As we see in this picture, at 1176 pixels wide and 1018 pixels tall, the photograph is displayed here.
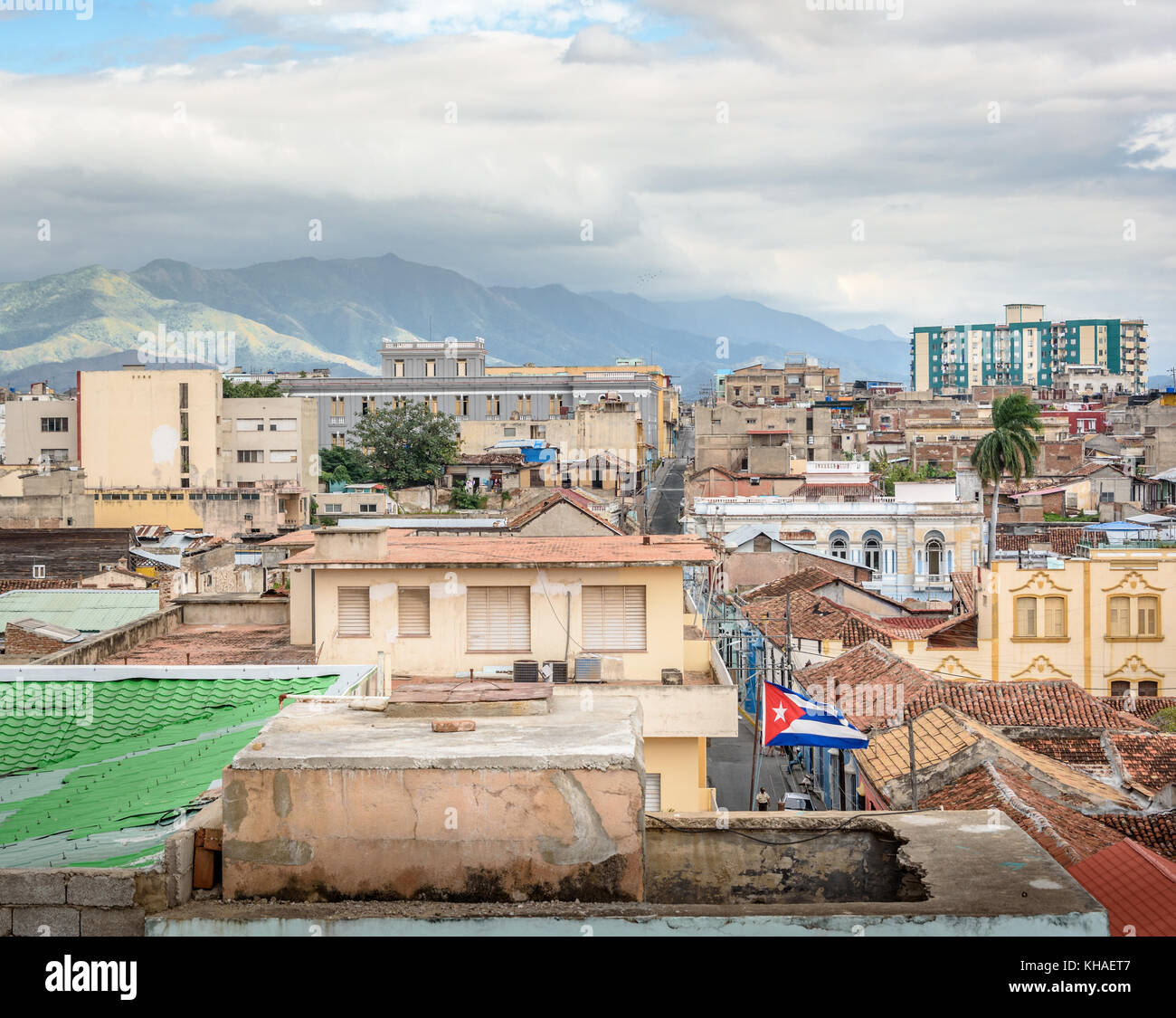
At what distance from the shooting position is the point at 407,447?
8775cm

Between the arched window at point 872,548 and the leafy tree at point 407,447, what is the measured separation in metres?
37.3

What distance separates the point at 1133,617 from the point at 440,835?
27603mm

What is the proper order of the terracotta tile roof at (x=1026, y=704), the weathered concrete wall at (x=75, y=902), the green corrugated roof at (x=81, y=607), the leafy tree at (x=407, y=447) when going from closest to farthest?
the weathered concrete wall at (x=75, y=902)
the terracotta tile roof at (x=1026, y=704)
the green corrugated roof at (x=81, y=607)
the leafy tree at (x=407, y=447)

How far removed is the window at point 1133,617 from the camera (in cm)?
3066

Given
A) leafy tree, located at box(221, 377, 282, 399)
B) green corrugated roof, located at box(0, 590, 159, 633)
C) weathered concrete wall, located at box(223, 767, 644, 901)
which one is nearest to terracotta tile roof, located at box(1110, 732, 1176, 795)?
weathered concrete wall, located at box(223, 767, 644, 901)

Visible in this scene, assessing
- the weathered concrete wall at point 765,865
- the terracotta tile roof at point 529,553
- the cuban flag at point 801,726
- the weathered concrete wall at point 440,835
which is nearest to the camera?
the weathered concrete wall at point 440,835

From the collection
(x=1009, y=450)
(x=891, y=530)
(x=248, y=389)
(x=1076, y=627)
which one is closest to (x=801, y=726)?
(x=1076, y=627)

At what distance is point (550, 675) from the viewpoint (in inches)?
654

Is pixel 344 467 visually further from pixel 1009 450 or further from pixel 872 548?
pixel 872 548

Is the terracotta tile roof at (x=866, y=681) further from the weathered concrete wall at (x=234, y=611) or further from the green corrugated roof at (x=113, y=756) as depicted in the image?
the green corrugated roof at (x=113, y=756)

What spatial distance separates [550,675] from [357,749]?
9.37m

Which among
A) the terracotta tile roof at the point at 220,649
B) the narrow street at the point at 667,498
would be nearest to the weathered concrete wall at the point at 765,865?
the terracotta tile roof at the point at 220,649

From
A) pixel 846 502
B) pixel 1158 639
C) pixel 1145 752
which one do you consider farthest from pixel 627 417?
pixel 1145 752

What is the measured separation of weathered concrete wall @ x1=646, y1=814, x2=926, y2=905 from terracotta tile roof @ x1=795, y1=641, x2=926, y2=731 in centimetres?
1457
